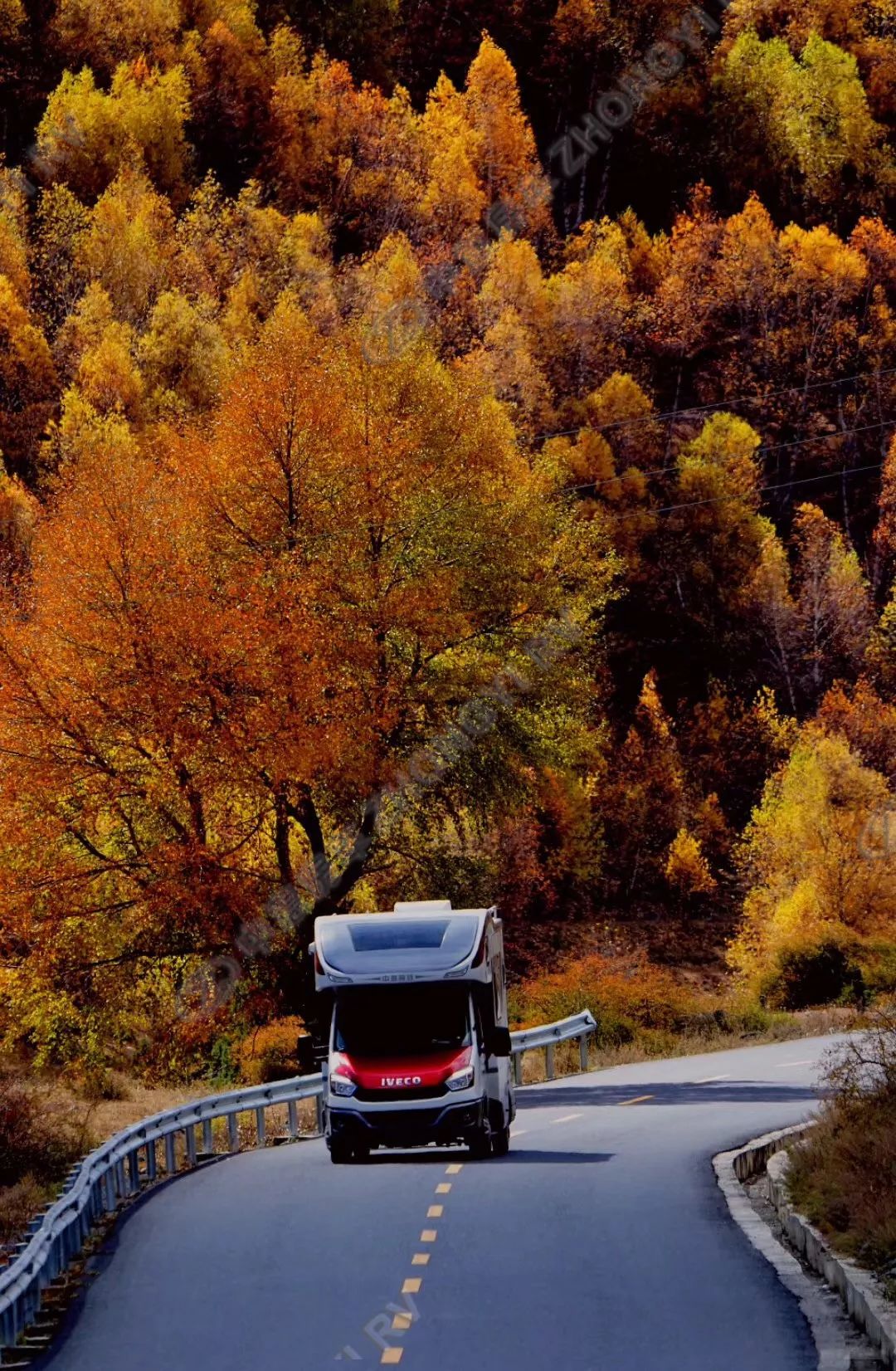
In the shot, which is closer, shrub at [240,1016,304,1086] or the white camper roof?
the white camper roof

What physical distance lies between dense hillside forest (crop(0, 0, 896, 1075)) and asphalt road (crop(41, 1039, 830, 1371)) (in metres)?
8.34

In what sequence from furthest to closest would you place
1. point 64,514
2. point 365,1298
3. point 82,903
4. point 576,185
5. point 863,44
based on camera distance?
point 863,44, point 576,185, point 64,514, point 82,903, point 365,1298

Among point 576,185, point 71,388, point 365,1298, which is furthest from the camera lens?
point 576,185

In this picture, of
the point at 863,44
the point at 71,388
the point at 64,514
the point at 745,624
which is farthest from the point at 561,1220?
the point at 863,44

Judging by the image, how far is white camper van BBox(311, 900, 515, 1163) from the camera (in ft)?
72.2

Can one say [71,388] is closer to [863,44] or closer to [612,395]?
[612,395]

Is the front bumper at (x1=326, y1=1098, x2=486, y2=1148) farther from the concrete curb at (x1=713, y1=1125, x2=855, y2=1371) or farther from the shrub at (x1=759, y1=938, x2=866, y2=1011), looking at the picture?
the shrub at (x1=759, y1=938, x2=866, y2=1011)

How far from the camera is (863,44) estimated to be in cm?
17300

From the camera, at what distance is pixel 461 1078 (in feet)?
71.9

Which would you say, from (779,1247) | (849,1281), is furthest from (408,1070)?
(849,1281)

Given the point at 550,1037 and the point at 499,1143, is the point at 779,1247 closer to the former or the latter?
the point at 499,1143

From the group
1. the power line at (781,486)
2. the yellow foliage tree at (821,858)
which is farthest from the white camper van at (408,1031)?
the power line at (781,486)

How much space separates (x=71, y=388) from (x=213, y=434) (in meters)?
58.1

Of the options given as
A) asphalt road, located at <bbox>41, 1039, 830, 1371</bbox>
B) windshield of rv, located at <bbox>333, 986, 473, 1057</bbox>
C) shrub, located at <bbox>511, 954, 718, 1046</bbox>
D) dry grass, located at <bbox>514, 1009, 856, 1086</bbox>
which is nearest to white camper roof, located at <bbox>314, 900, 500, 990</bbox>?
windshield of rv, located at <bbox>333, 986, 473, 1057</bbox>
